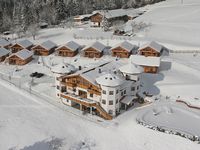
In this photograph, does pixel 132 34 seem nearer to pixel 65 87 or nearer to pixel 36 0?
pixel 65 87

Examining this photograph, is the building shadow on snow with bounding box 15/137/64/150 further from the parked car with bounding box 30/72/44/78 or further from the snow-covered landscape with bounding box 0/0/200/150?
the parked car with bounding box 30/72/44/78

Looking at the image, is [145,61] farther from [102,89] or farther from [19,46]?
[19,46]

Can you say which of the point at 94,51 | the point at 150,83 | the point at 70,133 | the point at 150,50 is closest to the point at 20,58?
the point at 94,51

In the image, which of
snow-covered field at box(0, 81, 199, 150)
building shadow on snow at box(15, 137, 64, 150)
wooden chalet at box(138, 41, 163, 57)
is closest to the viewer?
building shadow on snow at box(15, 137, 64, 150)

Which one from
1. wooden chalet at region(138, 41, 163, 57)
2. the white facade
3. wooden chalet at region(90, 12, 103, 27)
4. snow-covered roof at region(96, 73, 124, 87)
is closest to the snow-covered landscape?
the white facade

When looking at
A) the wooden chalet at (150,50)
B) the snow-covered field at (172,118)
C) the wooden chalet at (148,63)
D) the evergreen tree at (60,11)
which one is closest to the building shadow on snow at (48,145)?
the snow-covered field at (172,118)

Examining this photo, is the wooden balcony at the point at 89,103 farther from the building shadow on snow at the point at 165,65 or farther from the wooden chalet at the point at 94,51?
the wooden chalet at the point at 94,51
